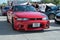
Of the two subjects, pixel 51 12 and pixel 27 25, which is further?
pixel 51 12

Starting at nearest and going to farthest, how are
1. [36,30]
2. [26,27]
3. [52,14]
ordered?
[26,27] < [36,30] < [52,14]

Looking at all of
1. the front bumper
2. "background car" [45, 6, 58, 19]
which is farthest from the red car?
"background car" [45, 6, 58, 19]

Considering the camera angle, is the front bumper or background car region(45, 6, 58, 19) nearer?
the front bumper

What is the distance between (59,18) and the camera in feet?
47.1

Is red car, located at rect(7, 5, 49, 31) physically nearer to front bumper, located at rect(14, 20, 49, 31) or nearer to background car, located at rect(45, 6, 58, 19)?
front bumper, located at rect(14, 20, 49, 31)

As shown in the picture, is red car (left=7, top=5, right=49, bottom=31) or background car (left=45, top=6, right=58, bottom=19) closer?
red car (left=7, top=5, right=49, bottom=31)

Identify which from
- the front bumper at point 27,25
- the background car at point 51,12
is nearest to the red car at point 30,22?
the front bumper at point 27,25

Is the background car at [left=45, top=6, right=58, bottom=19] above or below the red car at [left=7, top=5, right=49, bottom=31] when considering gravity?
below

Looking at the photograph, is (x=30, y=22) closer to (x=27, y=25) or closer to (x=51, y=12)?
(x=27, y=25)

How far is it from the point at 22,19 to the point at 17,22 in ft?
0.96

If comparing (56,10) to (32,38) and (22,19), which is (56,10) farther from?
(32,38)

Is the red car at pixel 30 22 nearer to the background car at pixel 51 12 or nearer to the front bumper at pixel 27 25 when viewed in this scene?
the front bumper at pixel 27 25

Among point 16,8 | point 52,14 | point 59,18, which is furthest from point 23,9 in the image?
point 52,14

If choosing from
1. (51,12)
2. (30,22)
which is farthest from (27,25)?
(51,12)
